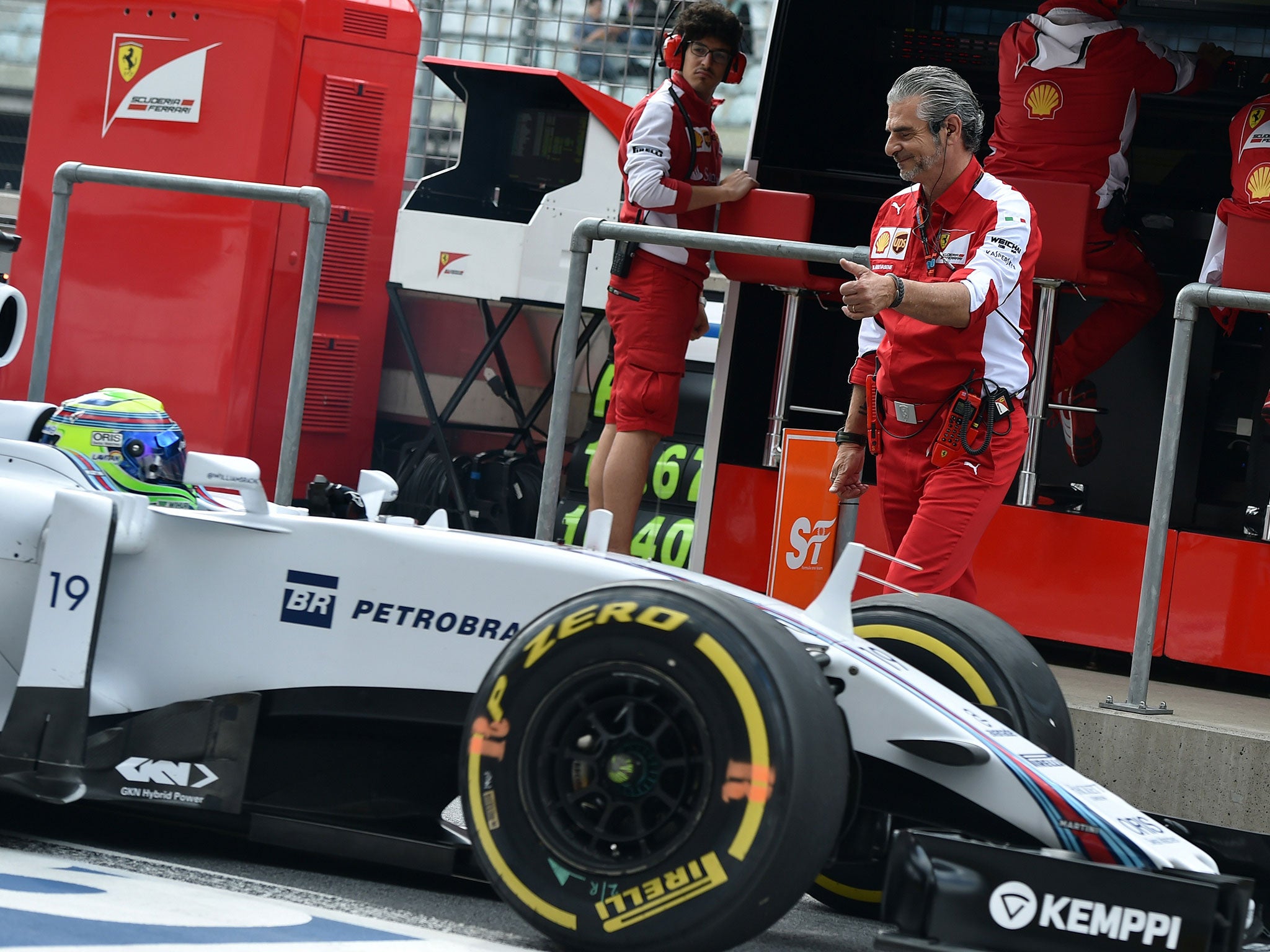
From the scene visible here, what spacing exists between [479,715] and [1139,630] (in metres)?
2.00

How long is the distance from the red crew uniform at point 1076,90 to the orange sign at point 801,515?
0.95m

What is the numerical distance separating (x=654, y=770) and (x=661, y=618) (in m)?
0.21

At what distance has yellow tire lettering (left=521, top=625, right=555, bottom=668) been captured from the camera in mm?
2330

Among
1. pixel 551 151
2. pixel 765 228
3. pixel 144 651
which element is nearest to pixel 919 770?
pixel 144 651

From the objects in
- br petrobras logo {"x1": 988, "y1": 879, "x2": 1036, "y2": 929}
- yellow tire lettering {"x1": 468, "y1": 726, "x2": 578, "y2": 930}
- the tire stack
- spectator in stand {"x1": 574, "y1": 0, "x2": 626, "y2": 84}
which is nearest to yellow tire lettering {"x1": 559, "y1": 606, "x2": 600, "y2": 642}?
yellow tire lettering {"x1": 468, "y1": 726, "x2": 578, "y2": 930}

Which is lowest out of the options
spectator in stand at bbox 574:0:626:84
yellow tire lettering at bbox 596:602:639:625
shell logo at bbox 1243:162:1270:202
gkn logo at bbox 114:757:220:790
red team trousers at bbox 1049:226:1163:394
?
gkn logo at bbox 114:757:220:790

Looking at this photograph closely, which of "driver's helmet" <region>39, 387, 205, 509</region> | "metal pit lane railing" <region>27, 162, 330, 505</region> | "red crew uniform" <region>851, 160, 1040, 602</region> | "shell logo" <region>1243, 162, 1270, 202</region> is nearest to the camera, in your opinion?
"driver's helmet" <region>39, 387, 205, 509</region>

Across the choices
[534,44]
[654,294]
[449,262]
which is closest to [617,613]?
[654,294]

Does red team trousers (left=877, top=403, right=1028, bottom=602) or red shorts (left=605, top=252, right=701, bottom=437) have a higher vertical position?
red shorts (left=605, top=252, right=701, bottom=437)

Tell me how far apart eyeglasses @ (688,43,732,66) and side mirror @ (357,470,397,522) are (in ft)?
7.73

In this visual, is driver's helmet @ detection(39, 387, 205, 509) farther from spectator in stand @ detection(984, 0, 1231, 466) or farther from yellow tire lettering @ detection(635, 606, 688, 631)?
spectator in stand @ detection(984, 0, 1231, 466)

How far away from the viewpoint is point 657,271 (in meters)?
4.85

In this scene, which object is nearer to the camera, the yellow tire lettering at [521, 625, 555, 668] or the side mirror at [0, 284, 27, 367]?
the yellow tire lettering at [521, 625, 555, 668]

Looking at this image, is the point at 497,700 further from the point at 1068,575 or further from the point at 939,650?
the point at 1068,575
